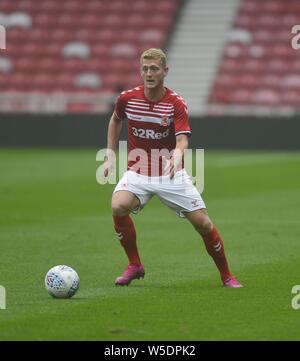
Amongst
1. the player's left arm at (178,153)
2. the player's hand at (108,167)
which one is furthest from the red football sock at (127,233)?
the player's left arm at (178,153)

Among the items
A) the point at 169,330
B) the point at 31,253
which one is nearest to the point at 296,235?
the point at 31,253

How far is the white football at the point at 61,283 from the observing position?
29.6 ft

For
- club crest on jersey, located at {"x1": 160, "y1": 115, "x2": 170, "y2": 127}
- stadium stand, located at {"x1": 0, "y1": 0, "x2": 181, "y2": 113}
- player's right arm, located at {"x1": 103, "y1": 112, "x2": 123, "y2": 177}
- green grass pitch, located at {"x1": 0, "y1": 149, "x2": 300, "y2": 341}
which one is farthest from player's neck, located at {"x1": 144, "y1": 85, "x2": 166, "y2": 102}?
stadium stand, located at {"x1": 0, "y1": 0, "x2": 181, "y2": 113}

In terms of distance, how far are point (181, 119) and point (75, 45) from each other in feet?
90.8

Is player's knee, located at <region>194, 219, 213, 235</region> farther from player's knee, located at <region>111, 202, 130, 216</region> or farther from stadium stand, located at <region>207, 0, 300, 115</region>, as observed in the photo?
stadium stand, located at <region>207, 0, 300, 115</region>

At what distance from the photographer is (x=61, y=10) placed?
38.7 meters

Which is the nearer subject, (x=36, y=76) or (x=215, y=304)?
(x=215, y=304)

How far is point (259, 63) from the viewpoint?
3512 cm

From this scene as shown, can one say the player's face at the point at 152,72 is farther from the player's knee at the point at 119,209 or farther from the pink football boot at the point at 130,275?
the pink football boot at the point at 130,275

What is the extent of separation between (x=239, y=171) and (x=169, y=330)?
1615 centimetres

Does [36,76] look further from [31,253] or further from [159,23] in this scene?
[31,253]

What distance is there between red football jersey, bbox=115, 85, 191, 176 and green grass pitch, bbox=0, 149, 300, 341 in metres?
1.12

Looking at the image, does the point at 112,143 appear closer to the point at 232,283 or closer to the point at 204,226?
the point at 204,226

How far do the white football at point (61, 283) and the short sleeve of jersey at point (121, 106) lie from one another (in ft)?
5.43
